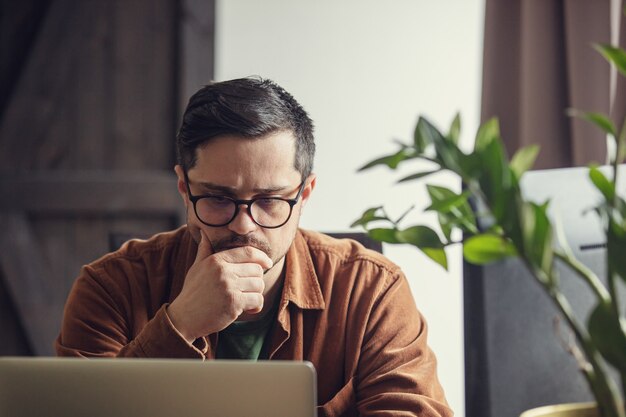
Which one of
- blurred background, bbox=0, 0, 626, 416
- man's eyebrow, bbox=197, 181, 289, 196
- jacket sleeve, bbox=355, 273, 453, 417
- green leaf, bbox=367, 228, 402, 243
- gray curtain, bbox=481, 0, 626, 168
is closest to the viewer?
green leaf, bbox=367, 228, 402, 243

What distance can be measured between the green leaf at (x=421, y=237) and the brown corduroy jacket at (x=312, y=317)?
60 cm

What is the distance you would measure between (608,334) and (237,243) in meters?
0.89

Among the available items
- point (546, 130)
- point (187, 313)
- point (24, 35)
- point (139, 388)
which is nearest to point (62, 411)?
point (139, 388)

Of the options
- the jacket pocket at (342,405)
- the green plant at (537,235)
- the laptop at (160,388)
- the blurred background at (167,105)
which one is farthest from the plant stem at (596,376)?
the blurred background at (167,105)

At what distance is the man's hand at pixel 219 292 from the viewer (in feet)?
4.43

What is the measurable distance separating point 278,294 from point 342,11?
1.66m

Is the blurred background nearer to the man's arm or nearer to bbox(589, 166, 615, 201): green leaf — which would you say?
the man's arm

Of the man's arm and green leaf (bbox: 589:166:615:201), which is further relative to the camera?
the man's arm

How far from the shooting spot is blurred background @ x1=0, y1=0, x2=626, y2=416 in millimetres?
2889

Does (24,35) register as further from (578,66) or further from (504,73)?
(578,66)

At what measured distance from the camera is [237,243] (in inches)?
57.9

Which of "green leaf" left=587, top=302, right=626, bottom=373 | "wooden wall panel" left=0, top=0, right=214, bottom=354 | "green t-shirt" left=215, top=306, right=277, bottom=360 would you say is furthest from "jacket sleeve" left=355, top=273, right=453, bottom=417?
"wooden wall panel" left=0, top=0, right=214, bottom=354

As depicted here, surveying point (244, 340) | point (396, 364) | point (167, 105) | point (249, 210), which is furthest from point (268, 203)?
point (167, 105)

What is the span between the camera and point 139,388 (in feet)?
2.74
